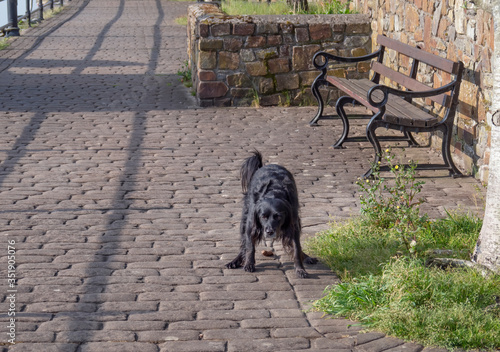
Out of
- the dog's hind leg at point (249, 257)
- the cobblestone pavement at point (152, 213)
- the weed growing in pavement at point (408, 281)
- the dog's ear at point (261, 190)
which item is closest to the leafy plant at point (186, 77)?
the cobblestone pavement at point (152, 213)

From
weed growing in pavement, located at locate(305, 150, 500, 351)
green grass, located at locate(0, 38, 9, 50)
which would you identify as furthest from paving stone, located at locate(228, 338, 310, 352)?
green grass, located at locate(0, 38, 9, 50)

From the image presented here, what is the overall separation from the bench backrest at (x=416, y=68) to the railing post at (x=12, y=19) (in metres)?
12.1

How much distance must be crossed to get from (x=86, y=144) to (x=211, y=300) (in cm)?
453

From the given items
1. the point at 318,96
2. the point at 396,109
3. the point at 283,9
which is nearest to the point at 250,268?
the point at 396,109

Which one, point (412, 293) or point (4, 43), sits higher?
point (412, 293)

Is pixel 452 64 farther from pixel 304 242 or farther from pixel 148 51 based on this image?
pixel 148 51

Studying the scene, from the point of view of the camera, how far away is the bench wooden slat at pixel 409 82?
7547 millimetres

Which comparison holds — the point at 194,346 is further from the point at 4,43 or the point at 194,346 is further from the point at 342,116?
the point at 4,43

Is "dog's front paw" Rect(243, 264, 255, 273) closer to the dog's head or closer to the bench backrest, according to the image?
the dog's head

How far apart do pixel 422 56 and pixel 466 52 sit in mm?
660

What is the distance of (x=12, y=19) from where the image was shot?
18656mm

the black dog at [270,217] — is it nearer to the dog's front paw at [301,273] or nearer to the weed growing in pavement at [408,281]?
the dog's front paw at [301,273]

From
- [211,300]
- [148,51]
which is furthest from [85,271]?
[148,51]

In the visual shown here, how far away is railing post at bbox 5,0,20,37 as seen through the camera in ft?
61.1
